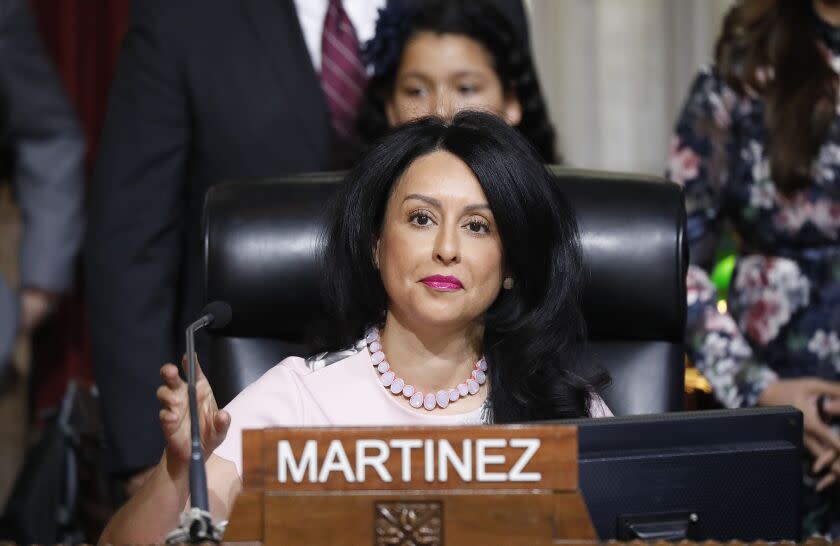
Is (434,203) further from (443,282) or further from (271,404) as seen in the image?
(271,404)

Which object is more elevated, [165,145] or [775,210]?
[165,145]

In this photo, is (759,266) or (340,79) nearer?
(759,266)

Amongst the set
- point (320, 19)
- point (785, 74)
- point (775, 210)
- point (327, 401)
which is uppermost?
point (320, 19)

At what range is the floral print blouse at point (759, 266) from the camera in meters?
2.27

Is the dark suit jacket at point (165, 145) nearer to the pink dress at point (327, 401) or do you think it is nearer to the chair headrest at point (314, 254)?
the chair headrest at point (314, 254)

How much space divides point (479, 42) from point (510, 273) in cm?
79

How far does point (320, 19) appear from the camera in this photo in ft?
8.30

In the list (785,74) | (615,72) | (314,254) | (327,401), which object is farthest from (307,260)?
(615,72)

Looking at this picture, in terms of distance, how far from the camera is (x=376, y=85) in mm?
2434

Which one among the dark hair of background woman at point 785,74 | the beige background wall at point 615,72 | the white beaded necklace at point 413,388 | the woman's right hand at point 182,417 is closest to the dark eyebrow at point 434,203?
the white beaded necklace at point 413,388

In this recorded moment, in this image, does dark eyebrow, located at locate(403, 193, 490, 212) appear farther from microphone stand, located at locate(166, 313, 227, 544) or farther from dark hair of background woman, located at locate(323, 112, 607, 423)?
microphone stand, located at locate(166, 313, 227, 544)

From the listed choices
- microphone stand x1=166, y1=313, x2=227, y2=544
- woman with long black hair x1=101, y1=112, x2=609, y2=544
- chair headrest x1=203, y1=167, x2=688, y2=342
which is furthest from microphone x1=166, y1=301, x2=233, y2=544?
chair headrest x1=203, y1=167, x2=688, y2=342

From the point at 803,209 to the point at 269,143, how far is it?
38.4 inches

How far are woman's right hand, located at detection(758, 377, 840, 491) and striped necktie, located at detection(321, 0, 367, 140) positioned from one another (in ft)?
3.02
